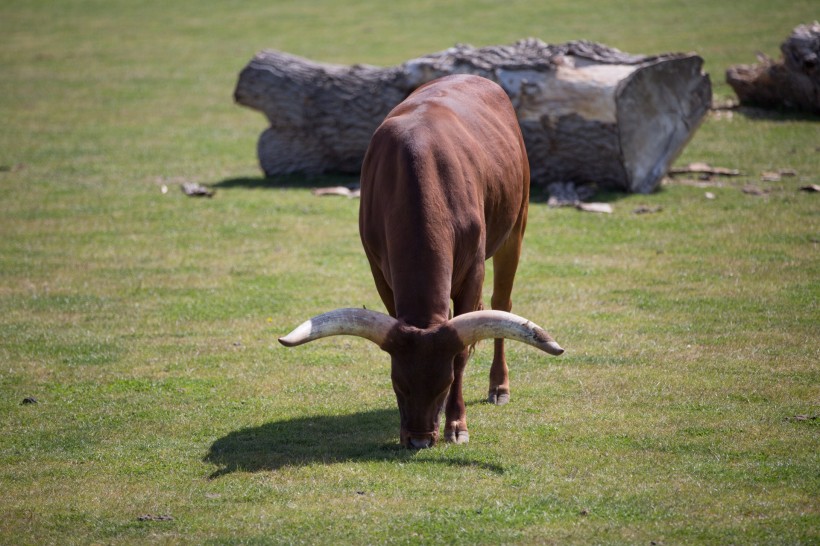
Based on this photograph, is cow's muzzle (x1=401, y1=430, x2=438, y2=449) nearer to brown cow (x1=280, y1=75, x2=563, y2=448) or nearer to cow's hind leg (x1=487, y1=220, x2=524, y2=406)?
brown cow (x1=280, y1=75, x2=563, y2=448)

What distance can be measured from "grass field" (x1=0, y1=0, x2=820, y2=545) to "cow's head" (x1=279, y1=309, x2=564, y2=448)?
58 cm

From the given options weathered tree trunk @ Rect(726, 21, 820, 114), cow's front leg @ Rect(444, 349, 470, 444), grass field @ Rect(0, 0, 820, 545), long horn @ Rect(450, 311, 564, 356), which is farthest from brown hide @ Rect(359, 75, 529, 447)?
weathered tree trunk @ Rect(726, 21, 820, 114)

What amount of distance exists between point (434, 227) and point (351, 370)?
2.59 m

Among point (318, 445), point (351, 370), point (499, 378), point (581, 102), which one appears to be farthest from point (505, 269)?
point (581, 102)

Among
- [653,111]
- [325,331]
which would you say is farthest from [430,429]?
[653,111]

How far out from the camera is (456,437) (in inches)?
275

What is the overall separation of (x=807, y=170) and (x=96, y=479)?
11918mm

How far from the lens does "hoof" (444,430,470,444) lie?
697 centimetres

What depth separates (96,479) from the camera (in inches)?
261

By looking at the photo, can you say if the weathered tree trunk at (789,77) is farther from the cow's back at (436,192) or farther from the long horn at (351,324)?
the long horn at (351,324)

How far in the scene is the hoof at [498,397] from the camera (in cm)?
793

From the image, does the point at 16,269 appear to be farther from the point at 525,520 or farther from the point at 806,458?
the point at 806,458

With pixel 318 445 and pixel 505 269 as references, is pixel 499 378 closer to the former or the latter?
pixel 505 269

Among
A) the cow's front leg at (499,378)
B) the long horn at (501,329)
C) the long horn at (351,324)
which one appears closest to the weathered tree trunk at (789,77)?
the cow's front leg at (499,378)
